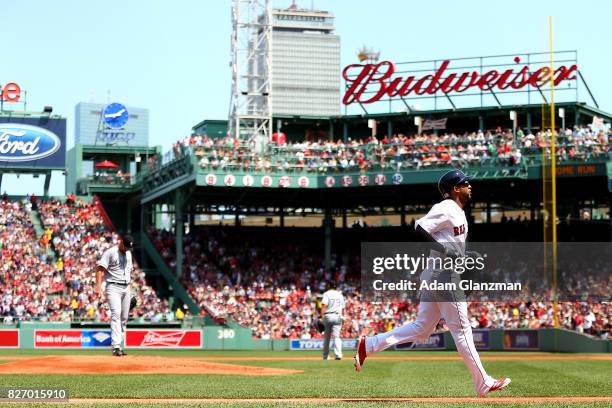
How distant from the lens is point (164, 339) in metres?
33.8

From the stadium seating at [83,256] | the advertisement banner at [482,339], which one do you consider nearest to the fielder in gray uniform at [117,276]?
the advertisement banner at [482,339]

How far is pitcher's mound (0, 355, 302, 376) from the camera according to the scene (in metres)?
15.2

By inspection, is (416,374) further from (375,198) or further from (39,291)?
(375,198)

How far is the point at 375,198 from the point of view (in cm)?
5153

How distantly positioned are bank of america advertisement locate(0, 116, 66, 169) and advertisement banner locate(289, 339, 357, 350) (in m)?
19.7

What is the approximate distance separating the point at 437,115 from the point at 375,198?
524 centimetres

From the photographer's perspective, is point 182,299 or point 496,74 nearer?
point 182,299

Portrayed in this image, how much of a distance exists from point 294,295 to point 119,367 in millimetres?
A: 27954

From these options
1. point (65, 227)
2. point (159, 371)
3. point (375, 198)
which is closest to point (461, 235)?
point (159, 371)

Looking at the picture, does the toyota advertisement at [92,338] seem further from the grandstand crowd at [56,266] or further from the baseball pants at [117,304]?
the baseball pants at [117,304]

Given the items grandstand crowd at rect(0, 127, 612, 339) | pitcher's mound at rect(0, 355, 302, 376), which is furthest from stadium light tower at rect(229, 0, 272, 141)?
pitcher's mound at rect(0, 355, 302, 376)

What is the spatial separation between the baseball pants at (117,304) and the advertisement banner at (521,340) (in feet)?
63.6

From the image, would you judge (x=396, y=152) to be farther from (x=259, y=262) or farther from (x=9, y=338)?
(x=9, y=338)
